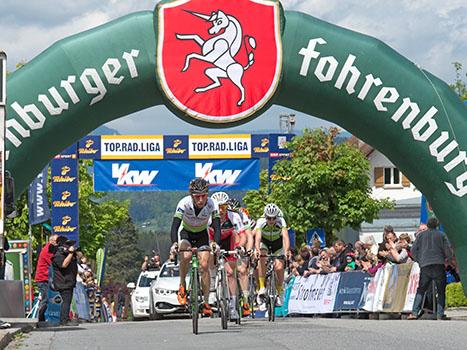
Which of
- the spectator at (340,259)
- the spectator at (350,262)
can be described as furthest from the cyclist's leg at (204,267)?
the spectator at (340,259)

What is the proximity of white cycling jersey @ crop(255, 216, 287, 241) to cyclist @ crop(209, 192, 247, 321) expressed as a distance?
20.1 inches

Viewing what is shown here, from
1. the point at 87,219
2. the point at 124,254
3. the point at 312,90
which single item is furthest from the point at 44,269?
the point at 124,254

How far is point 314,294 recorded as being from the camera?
2558cm

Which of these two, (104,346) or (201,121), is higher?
(201,121)

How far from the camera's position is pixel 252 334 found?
49.8 ft

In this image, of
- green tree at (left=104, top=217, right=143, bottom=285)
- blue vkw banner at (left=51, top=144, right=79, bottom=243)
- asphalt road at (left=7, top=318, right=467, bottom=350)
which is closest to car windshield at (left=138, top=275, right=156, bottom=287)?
blue vkw banner at (left=51, top=144, right=79, bottom=243)

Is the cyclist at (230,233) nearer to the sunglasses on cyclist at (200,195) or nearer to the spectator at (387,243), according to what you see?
the sunglasses on cyclist at (200,195)

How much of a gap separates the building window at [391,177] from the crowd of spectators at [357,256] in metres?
53.1

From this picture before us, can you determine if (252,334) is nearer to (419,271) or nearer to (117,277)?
(419,271)

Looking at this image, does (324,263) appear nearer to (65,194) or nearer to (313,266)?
(313,266)

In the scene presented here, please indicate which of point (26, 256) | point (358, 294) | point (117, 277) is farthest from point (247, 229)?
point (117, 277)

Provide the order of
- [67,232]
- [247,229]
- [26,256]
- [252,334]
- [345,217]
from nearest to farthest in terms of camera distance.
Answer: [252,334] < [247,229] < [26,256] < [67,232] < [345,217]

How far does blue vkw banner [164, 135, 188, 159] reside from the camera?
130 feet

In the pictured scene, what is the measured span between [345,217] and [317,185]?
68.1 inches
